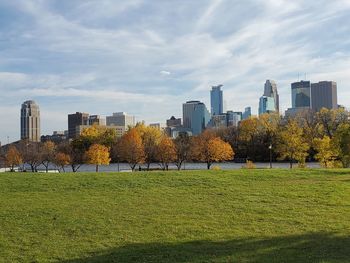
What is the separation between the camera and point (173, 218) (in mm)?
12242

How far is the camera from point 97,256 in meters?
8.99

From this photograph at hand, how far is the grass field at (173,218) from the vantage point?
920cm

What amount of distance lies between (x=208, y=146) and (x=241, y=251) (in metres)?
57.1

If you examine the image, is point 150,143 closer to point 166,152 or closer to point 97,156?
point 166,152

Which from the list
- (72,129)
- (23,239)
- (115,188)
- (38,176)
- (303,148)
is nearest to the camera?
(23,239)

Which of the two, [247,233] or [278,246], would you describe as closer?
[278,246]

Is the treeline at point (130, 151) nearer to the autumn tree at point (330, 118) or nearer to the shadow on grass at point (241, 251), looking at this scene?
the autumn tree at point (330, 118)

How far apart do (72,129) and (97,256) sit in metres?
160

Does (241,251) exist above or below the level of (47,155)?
below

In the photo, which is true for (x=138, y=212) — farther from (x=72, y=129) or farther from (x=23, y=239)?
(x=72, y=129)

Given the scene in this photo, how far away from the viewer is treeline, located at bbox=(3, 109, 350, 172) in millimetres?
61247

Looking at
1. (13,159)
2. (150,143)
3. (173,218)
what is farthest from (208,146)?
(173,218)

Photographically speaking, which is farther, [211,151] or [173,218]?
[211,151]

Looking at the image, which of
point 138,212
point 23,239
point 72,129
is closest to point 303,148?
point 138,212
